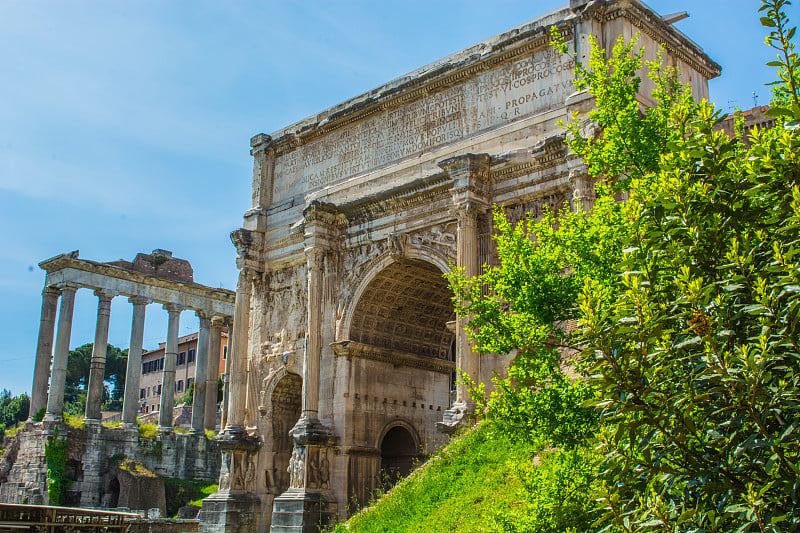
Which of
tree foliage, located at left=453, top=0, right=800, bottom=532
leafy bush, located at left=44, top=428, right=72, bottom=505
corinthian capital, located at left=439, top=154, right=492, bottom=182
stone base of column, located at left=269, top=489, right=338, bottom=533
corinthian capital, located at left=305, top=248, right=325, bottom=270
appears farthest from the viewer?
leafy bush, located at left=44, top=428, right=72, bottom=505

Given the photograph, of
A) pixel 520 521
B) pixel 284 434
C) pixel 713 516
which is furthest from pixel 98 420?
pixel 713 516

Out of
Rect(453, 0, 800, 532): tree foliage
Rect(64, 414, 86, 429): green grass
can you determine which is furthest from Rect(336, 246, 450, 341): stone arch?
Rect(64, 414, 86, 429): green grass

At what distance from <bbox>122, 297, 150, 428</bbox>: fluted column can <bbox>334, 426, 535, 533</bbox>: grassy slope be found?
83.3ft

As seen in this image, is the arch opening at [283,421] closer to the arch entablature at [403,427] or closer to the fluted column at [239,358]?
the fluted column at [239,358]

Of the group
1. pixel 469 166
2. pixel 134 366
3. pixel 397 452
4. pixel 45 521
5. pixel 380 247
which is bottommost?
pixel 45 521

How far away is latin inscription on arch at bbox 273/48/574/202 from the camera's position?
1853cm

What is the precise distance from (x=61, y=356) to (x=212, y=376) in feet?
25.6

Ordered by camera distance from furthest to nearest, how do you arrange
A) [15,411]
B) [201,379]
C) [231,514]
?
[15,411]
[201,379]
[231,514]

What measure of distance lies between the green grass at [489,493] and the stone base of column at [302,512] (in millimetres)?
2175

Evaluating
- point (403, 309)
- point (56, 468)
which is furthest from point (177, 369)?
point (403, 309)

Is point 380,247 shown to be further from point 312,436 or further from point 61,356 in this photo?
point 61,356

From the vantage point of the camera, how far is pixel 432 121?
2061 cm

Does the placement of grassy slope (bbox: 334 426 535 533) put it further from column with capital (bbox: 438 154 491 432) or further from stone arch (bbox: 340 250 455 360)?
stone arch (bbox: 340 250 455 360)

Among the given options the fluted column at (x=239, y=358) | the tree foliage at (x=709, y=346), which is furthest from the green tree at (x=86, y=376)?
the tree foliage at (x=709, y=346)
